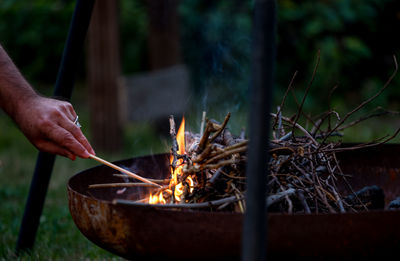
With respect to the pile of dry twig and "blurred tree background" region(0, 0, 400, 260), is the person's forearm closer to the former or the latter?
the pile of dry twig

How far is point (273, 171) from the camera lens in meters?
1.40

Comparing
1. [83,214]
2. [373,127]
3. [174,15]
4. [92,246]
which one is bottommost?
[92,246]

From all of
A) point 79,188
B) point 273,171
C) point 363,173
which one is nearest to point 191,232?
point 273,171

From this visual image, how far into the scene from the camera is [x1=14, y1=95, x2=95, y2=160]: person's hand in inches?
52.2

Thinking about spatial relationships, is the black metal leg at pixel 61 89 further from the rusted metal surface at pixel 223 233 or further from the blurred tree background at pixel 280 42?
the blurred tree background at pixel 280 42

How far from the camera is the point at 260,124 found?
2.89 feet

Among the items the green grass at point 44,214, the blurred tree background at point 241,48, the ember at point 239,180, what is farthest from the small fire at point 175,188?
the blurred tree background at point 241,48

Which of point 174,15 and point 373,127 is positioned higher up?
point 174,15

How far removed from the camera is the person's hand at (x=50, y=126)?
133 centimetres

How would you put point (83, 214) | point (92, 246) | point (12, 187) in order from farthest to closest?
1. point (12, 187)
2. point (92, 246)
3. point (83, 214)

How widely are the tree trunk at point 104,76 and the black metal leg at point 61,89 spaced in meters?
2.51

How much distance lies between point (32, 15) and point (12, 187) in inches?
146

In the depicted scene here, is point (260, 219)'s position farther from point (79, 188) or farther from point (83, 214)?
point (79, 188)

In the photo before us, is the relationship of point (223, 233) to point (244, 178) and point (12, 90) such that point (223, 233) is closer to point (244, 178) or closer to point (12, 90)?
point (244, 178)
